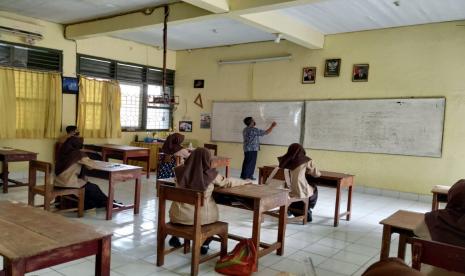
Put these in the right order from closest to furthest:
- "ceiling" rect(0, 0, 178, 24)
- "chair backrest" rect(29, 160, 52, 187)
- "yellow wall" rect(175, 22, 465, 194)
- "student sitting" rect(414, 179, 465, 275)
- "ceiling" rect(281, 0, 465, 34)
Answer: "student sitting" rect(414, 179, 465, 275) < "chair backrest" rect(29, 160, 52, 187) < "ceiling" rect(281, 0, 465, 34) < "ceiling" rect(0, 0, 178, 24) < "yellow wall" rect(175, 22, 465, 194)

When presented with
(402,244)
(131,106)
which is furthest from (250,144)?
(402,244)

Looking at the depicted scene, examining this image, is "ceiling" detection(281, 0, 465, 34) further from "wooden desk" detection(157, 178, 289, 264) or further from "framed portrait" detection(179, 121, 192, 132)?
"framed portrait" detection(179, 121, 192, 132)

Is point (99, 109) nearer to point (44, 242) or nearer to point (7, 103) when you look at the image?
point (7, 103)

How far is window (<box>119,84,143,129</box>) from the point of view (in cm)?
862

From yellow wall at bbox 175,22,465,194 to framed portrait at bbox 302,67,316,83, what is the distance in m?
0.08

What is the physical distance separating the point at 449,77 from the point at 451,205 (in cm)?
485

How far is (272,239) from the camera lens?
4.07 metres

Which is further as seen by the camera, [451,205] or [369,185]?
[369,185]

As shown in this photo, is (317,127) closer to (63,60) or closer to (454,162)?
(454,162)

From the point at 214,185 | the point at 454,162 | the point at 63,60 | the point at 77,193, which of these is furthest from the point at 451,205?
the point at 63,60

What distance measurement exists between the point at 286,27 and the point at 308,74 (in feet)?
4.96

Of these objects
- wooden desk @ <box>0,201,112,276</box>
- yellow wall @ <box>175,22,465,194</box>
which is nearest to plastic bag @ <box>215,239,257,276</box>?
wooden desk @ <box>0,201,112,276</box>

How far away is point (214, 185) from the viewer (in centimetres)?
334

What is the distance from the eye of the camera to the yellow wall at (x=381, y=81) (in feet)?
20.3
